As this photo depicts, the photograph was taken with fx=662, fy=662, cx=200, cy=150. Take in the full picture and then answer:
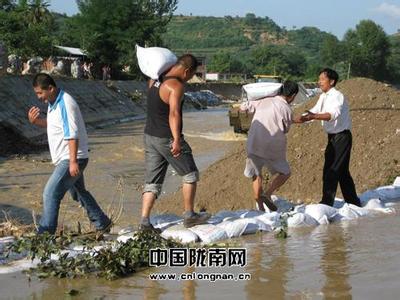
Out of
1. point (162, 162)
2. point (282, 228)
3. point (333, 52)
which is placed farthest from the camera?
point (333, 52)

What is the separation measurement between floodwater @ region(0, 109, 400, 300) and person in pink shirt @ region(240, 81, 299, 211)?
897 millimetres

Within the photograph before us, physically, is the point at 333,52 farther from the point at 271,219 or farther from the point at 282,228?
the point at 282,228

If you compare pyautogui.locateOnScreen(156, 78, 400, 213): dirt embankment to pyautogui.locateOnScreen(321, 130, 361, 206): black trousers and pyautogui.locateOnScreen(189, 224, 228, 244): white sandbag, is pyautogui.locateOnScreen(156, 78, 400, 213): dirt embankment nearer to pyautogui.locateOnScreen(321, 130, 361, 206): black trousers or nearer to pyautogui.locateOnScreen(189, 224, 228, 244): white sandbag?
pyautogui.locateOnScreen(321, 130, 361, 206): black trousers

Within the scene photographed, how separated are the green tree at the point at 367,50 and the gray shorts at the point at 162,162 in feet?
287

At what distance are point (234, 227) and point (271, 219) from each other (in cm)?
59

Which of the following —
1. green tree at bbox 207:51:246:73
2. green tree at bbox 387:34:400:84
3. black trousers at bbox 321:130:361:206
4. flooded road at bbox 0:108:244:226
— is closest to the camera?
black trousers at bbox 321:130:361:206

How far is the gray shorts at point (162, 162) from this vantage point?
20.3ft

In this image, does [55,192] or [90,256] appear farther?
[55,192]

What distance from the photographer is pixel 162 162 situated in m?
6.33

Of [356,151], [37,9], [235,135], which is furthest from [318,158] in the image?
[37,9]

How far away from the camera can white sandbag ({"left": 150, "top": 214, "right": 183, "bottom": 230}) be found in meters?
6.64

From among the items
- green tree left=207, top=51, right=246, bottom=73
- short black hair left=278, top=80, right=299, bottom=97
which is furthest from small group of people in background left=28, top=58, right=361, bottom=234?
green tree left=207, top=51, right=246, bottom=73

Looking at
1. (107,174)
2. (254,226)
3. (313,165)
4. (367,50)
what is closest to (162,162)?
(254,226)

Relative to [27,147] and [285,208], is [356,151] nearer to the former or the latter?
[285,208]
